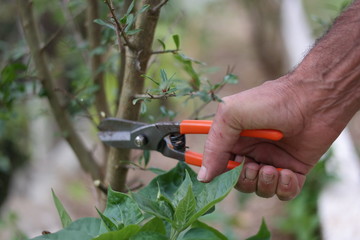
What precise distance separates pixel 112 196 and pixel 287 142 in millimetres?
616

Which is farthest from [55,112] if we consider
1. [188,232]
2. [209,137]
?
[188,232]

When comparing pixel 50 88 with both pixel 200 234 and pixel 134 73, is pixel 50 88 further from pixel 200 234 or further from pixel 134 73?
pixel 200 234

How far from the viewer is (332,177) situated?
2.94m

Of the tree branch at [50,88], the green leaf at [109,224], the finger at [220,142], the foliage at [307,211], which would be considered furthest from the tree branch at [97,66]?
the foliage at [307,211]

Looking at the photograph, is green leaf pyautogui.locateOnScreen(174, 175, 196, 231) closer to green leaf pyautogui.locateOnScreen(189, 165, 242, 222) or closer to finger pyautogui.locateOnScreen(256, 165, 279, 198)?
green leaf pyautogui.locateOnScreen(189, 165, 242, 222)

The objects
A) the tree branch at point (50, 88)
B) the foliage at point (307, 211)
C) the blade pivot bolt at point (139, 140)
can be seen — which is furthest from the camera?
the foliage at point (307, 211)

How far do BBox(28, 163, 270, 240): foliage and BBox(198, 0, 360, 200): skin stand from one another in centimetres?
17

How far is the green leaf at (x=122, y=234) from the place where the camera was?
957 millimetres

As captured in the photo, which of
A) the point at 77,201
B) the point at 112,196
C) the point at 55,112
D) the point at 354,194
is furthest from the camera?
the point at 77,201

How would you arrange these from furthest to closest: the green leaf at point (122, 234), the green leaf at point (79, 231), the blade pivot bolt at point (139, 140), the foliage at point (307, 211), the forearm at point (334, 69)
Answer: the foliage at point (307, 211) < the blade pivot bolt at point (139, 140) < the forearm at point (334, 69) < the green leaf at point (79, 231) < the green leaf at point (122, 234)

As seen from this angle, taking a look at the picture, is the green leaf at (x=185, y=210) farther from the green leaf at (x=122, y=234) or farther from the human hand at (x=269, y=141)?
the human hand at (x=269, y=141)

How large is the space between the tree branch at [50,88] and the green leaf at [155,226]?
677mm

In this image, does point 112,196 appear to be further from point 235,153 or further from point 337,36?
point 337,36

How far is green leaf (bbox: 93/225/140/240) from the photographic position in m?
0.96
